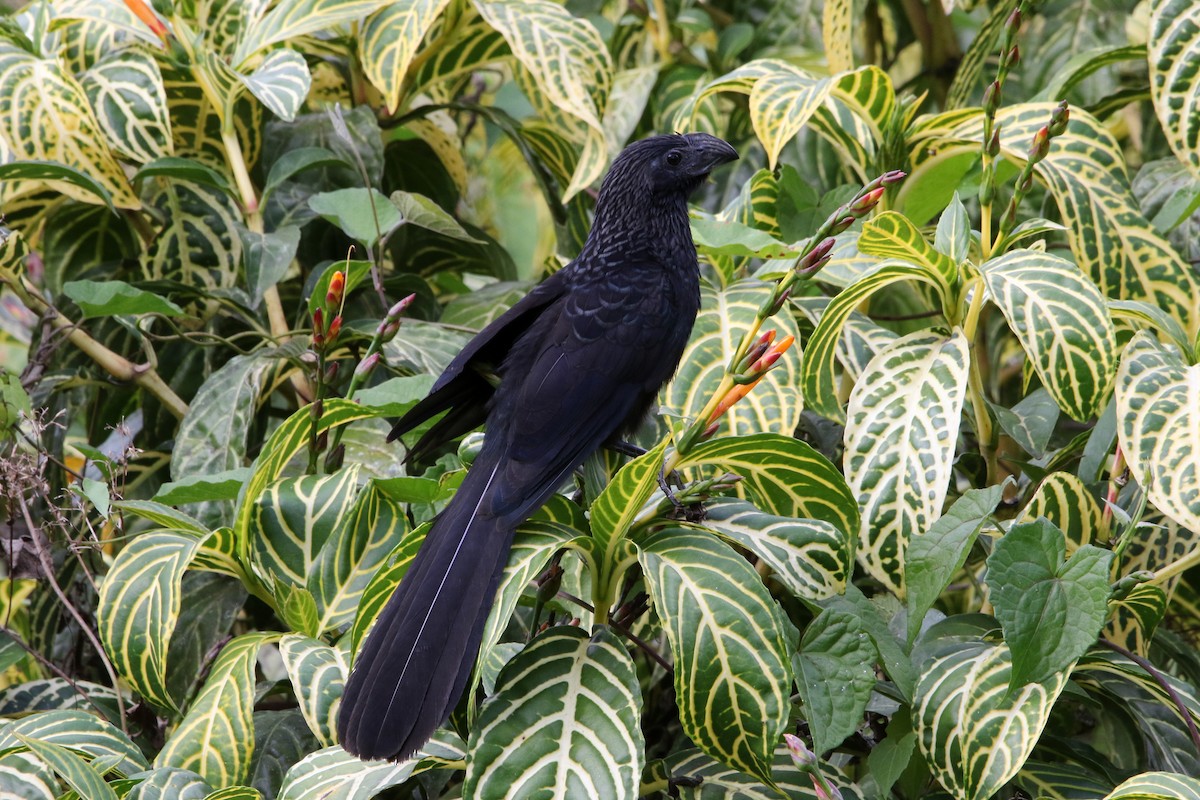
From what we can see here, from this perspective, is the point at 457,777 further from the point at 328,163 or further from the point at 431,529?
the point at 328,163

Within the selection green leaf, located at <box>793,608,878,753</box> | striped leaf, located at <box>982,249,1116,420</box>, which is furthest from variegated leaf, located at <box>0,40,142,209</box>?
striped leaf, located at <box>982,249,1116,420</box>

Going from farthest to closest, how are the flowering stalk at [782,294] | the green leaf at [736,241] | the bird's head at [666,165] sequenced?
the bird's head at [666,165] < the green leaf at [736,241] < the flowering stalk at [782,294]

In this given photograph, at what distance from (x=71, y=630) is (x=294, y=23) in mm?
1377

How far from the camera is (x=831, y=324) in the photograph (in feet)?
6.40

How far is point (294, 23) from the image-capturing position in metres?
2.54

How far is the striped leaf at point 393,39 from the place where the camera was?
254 cm

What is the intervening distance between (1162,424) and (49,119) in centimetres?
219

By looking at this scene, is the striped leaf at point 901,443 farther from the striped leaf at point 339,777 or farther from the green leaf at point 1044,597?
the striped leaf at point 339,777

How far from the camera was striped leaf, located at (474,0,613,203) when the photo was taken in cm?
264

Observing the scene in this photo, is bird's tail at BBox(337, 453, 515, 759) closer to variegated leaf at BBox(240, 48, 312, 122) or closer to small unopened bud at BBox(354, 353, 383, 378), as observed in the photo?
small unopened bud at BBox(354, 353, 383, 378)

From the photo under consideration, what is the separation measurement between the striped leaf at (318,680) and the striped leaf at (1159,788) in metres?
1.10

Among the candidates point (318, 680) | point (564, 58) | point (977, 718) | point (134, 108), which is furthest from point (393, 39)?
point (977, 718)

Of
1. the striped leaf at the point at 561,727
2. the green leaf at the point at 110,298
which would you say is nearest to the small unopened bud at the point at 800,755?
the striped leaf at the point at 561,727

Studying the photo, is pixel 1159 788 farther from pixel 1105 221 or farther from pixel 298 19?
pixel 298 19
